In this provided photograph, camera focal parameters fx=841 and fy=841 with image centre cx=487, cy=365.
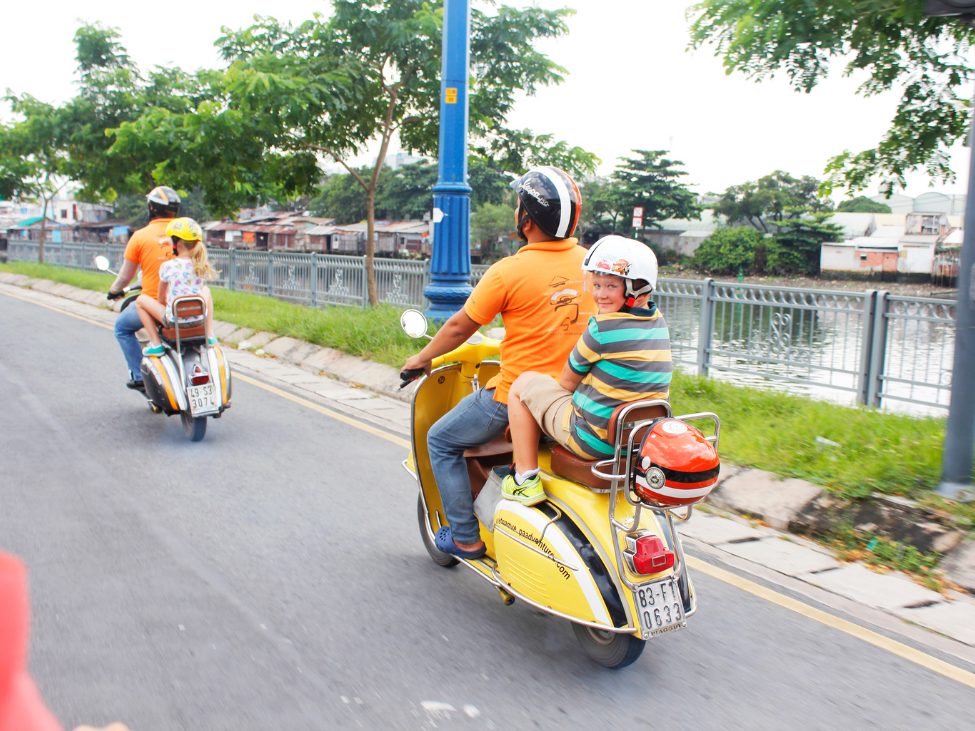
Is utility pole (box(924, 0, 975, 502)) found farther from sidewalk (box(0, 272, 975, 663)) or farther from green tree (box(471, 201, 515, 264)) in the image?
green tree (box(471, 201, 515, 264))

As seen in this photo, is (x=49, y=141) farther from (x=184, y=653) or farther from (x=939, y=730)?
(x=939, y=730)

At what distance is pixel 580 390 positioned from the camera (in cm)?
312

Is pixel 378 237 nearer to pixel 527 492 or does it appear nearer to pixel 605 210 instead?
pixel 605 210

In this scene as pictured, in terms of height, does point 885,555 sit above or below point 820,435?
below

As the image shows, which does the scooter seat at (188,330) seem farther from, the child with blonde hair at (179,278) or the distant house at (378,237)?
the distant house at (378,237)

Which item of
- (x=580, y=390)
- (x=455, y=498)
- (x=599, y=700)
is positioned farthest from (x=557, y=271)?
(x=599, y=700)

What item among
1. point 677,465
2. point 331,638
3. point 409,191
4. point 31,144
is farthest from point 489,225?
point 677,465

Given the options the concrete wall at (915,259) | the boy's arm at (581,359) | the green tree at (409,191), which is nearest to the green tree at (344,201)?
the green tree at (409,191)

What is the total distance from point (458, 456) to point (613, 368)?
101 cm

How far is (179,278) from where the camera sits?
6621mm

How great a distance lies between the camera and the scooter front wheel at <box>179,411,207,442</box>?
6453 mm

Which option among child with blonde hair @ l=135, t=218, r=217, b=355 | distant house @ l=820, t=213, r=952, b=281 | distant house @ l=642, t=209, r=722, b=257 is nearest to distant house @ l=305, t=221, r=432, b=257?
distant house @ l=642, t=209, r=722, b=257

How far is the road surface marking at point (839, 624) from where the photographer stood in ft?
10.9

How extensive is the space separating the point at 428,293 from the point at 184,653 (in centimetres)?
600
